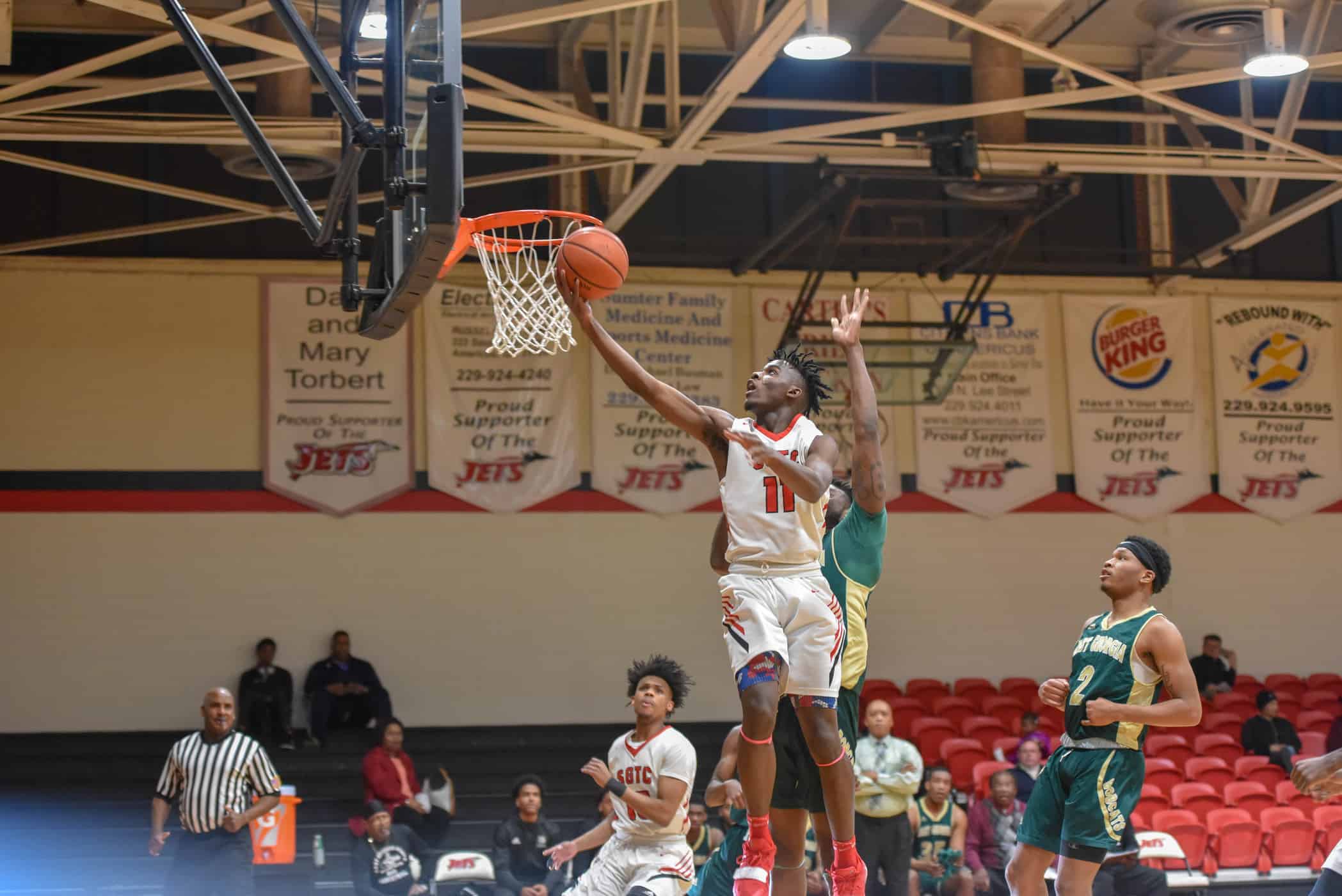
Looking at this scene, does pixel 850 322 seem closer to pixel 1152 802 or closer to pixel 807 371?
pixel 807 371

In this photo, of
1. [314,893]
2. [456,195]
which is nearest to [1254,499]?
[314,893]

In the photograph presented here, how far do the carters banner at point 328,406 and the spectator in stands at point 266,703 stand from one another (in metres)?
1.80

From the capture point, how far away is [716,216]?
17.1 metres

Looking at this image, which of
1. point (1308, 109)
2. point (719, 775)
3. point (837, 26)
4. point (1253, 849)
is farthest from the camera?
point (1308, 109)

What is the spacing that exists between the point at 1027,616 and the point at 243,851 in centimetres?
1045

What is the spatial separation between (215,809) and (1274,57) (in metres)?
9.10

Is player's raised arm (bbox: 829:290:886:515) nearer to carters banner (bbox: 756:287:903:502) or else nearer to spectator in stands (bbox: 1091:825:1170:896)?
spectator in stands (bbox: 1091:825:1170:896)

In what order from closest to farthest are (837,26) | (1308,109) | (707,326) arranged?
(837,26)
(707,326)
(1308,109)

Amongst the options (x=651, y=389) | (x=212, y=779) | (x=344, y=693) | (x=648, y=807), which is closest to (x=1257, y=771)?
(x=648, y=807)

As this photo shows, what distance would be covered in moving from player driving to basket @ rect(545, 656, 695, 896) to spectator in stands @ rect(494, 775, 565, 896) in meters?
3.42

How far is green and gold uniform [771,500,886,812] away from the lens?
20.1 ft

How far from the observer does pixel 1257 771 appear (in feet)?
46.0

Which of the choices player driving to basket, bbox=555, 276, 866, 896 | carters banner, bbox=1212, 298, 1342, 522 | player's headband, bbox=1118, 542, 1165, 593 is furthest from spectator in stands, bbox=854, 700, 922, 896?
carters banner, bbox=1212, 298, 1342, 522

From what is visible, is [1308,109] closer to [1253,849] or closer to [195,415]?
[1253,849]
